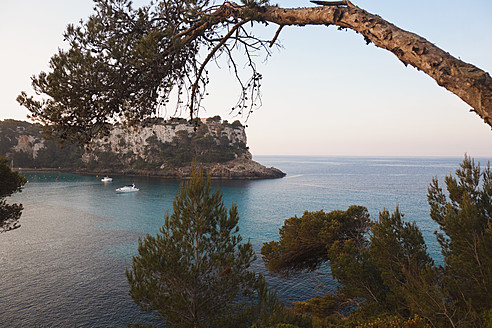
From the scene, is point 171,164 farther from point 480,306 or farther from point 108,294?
point 480,306

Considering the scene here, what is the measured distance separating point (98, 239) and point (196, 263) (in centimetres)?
2337

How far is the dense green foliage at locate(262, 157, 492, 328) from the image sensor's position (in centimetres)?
700

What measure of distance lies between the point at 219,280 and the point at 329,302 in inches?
277

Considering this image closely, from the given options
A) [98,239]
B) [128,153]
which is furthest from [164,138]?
[98,239]

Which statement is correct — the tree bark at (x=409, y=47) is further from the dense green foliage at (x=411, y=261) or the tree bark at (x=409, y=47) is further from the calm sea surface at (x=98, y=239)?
the calm sea surface at (x=98, y=239)

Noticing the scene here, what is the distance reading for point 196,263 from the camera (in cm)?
1117

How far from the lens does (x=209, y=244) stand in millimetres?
11531

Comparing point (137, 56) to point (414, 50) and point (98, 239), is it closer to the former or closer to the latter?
point (414, 50)

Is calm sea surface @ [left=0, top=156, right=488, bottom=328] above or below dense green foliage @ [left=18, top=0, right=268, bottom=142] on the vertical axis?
below

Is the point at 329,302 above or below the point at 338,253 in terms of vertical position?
below

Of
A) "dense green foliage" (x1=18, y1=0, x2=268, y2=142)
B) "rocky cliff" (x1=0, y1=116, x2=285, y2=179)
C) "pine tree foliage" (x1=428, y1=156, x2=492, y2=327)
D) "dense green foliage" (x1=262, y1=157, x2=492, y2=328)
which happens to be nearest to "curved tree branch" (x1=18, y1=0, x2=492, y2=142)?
"dense green foliage" (x1=18, y1=0, x2=268, y2=142)

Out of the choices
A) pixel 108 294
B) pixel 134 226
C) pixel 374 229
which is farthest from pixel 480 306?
pixel 134 226

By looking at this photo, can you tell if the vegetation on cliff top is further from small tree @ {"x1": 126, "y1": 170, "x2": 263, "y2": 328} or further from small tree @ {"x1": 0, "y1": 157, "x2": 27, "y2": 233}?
small tree @ {"x1": 126, "y1": 170, "x2": 263, "y2": 328}

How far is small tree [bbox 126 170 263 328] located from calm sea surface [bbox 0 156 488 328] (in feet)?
19.9
